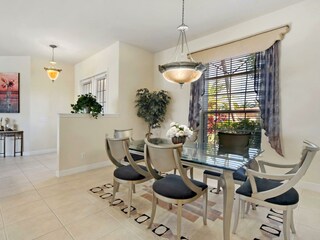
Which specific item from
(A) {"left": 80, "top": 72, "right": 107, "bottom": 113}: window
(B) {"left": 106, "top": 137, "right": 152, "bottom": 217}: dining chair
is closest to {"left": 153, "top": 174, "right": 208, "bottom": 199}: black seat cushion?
(B) {"left": 106, "top": 137, "right": 152, "bottom": 217}: dining chair

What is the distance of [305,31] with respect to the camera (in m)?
2.89

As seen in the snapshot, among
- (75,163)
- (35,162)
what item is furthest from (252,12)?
(35,162)

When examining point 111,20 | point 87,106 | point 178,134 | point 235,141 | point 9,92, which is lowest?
point 235,141

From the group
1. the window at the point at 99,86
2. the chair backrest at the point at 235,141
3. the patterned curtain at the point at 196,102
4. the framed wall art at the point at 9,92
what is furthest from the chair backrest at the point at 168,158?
the framed wall art at the point at 9,92

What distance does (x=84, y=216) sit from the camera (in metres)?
2.14

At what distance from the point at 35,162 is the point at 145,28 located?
164 inches

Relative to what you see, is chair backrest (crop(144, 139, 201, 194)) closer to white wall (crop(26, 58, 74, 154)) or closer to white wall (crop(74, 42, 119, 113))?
white wall (crop(74, 42, 119, 113))

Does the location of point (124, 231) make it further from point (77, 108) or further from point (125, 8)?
point (125, 8)

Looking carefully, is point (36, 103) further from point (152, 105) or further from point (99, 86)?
point (152, 105)

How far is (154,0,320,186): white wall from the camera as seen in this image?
283 cm

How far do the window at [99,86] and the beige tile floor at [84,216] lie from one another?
2.61 meters

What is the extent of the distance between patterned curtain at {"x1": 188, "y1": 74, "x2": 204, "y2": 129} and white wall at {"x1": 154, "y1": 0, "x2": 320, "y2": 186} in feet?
4.54

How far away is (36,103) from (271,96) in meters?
6.20

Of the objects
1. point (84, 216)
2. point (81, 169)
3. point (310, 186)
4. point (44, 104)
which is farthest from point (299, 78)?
point (44, 104)
